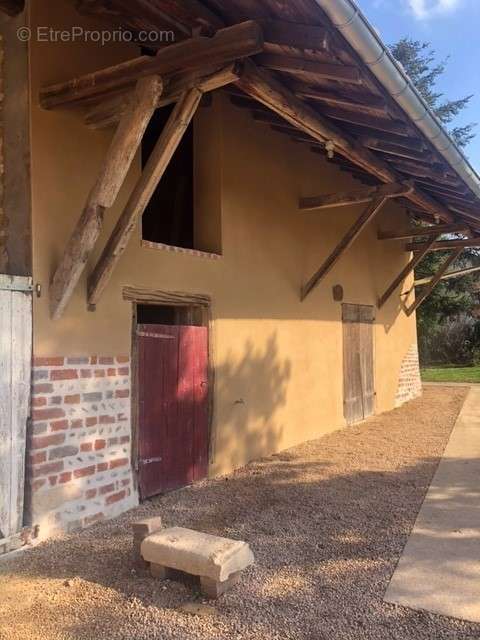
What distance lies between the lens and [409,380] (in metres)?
12.4

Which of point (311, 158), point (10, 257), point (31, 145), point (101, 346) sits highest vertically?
point (311, 158)

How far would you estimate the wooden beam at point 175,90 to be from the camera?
12.2ft

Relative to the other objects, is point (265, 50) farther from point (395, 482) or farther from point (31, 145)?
point (395, 482)

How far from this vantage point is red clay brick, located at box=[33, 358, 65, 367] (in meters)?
4.02

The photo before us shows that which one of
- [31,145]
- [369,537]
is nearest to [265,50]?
[31,145]

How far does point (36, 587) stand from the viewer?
10.8 ft

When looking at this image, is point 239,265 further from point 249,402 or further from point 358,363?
point 358,363

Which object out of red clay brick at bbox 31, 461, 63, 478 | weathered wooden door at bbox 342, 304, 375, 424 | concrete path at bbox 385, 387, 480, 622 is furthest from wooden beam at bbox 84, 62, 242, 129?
weathered wooden door at bbox 342, 304, 375, 424

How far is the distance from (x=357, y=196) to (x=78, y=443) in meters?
4.54

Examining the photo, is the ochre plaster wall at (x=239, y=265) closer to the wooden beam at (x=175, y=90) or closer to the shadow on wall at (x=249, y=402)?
the shadow on wall at (x=249, y=402)

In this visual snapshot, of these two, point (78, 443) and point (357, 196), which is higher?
point (357, 196)

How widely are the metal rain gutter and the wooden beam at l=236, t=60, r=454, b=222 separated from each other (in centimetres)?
86

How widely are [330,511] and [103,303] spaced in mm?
2555

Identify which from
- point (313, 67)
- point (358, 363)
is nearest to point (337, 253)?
point (358, 363)
